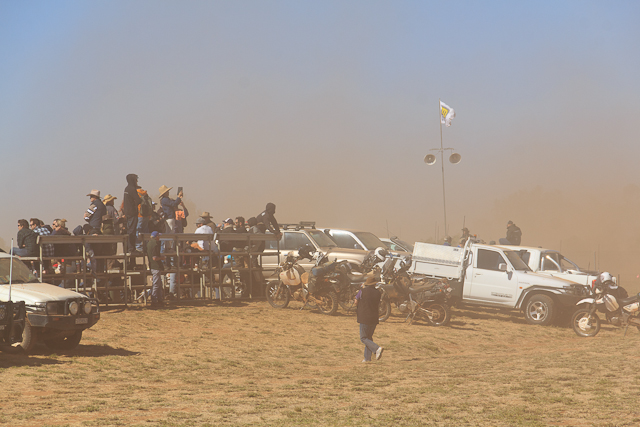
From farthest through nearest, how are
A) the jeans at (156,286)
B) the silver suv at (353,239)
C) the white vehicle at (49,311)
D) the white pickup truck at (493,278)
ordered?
the silver suv at (353,239), the white pickup truck at (493,278), the jeans at (156,286), the white vehicle at (49,311)

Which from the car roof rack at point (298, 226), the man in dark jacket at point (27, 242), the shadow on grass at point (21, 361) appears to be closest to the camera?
the shadow on grass at point (21, 361)

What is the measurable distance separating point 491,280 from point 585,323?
8.86 ft

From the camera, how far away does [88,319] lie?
Result: 11.8m

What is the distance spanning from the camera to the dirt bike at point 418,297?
655 inches

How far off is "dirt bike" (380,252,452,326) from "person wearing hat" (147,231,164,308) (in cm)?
557

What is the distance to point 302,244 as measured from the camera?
20125 mm

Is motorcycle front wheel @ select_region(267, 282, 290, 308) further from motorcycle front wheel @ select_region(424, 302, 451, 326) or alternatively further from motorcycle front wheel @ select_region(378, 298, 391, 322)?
motorcycle front wheel @ select_region(424, 302, 451, 326)

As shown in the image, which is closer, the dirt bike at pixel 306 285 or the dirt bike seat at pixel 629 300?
the dirt bike seat at pixel 629 300

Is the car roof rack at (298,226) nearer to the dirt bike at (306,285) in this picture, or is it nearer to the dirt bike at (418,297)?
the dirt bike at (306,285)

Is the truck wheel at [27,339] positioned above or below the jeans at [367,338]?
above

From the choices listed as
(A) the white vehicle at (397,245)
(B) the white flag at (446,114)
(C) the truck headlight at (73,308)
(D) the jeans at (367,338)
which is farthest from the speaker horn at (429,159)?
(C) the truck headlight at (73,308)

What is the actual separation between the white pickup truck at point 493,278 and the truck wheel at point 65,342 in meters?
9.12

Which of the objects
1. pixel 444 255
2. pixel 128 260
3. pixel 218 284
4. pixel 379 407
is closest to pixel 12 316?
pixel 379 407

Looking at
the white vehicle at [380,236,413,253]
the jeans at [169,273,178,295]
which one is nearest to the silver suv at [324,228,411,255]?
the white vehicle at [380,236,413,253]
